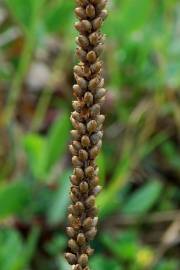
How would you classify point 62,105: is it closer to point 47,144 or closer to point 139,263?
point 47,144

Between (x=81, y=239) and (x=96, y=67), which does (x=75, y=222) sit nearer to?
(x=81, y=239)

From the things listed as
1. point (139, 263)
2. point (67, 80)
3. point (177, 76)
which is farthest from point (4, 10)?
point (139, 263)

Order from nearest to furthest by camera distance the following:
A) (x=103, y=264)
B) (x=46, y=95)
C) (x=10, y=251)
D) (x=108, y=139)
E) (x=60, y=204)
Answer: (x=10, y=251) < (x=103, y=264) < (x=60, y=204) < (x=108, y=139) < (x=46, y=95)

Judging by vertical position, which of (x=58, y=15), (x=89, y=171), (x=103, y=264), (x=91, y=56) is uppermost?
(x=58, y=15)

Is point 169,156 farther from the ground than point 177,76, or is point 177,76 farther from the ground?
point 177,76

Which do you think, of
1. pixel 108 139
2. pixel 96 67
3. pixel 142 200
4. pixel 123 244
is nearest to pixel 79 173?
pixel 96 67

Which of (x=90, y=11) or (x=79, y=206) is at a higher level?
(x=90, y=11)

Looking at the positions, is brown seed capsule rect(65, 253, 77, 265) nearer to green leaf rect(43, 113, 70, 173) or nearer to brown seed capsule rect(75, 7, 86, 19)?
brown seed capsule rect(75, 7, 86, 19)
